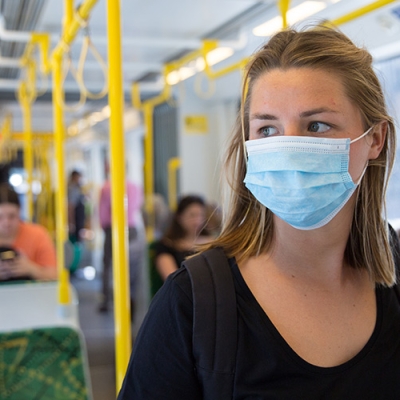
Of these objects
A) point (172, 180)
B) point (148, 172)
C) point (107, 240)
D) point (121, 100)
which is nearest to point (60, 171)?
point (121, 100)

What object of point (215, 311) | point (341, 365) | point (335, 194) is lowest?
point (341, 365)

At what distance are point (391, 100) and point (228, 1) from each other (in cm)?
369

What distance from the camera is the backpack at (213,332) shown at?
98 centimetres

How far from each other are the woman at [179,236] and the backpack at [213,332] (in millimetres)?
2570

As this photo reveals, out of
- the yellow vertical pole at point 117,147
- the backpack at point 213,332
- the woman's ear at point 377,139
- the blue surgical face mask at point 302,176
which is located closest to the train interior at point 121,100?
the yellow vertical pole at point 117,147

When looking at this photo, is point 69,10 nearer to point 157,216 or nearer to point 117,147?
point 117,147

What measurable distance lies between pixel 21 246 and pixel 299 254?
2.87m

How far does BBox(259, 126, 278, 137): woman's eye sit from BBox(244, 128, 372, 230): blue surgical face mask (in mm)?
17

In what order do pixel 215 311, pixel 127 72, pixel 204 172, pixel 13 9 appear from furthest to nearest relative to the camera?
1. pixel 204 172
2. pixel 127 72
3. pixel 13 9
4. pixel 215 311

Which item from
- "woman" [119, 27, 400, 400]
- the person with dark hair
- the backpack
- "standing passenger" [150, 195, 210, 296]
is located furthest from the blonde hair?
the person with dark hair

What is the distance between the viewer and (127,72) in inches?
302

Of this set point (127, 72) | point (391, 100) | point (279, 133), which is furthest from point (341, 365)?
point (127, 72)

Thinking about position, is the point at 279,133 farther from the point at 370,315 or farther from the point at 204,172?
the point at 204,172

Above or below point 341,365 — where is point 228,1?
above
